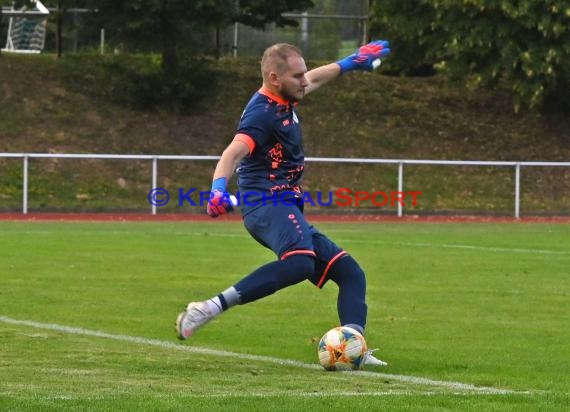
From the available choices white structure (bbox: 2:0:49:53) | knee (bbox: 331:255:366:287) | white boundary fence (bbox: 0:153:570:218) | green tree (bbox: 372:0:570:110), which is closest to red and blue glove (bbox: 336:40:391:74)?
knee (bbox: 331:255:366:287)

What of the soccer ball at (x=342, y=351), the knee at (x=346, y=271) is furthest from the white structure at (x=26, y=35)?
Answer: the soccer ball at (x=342, y=351)

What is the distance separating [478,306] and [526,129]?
26986 millimetres

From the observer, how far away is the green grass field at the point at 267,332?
7.19m

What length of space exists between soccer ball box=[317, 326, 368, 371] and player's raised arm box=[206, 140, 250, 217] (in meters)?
1.09

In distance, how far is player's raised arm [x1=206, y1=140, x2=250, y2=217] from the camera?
7996mm

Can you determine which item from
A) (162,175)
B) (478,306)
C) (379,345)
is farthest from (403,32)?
(379,345)

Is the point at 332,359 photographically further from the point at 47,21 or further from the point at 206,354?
the point at 47,21

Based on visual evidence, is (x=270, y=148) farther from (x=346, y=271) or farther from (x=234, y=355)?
(x=234, y=355)

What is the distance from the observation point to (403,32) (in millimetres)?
36938

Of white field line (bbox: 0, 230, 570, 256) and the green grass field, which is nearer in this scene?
the green grass field

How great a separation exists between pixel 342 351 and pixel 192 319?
925 mm

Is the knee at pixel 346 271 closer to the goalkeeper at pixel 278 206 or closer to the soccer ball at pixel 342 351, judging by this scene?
the goalkeeper at pixel 278 206

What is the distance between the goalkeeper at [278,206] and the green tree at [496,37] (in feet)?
85.5

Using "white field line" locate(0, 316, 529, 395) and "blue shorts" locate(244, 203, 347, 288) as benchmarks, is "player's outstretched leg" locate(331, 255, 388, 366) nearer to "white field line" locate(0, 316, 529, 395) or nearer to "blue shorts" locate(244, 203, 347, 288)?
"blue shorts" locate(244, 203, 347, 288)
